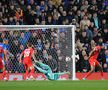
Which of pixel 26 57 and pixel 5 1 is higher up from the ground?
pixel 5 1

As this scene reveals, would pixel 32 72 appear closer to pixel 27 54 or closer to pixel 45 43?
pixel 27 54

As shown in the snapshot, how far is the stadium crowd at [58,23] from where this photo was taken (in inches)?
658

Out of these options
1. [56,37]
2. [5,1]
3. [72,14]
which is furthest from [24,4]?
[56,37]

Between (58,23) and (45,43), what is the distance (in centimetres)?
289

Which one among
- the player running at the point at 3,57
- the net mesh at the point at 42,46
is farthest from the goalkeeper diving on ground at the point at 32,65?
the player running at the point at 3,57

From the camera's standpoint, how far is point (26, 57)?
54.7 feet

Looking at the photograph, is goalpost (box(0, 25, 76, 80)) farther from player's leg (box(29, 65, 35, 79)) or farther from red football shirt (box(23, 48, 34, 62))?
player's leg (box(29, 65, 35, 79))

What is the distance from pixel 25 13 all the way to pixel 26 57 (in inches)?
137

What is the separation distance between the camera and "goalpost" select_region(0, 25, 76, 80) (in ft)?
Answer: 54.4

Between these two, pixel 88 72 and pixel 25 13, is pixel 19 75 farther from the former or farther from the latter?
pixel 25 13

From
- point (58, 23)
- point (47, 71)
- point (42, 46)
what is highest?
point (58, 23)

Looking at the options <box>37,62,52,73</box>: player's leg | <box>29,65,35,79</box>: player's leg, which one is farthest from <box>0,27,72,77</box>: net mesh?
<box>29,65,35,79</box>: player's leg

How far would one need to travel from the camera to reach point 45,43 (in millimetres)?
16875

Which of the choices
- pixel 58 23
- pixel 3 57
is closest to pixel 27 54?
pixel 3 57
